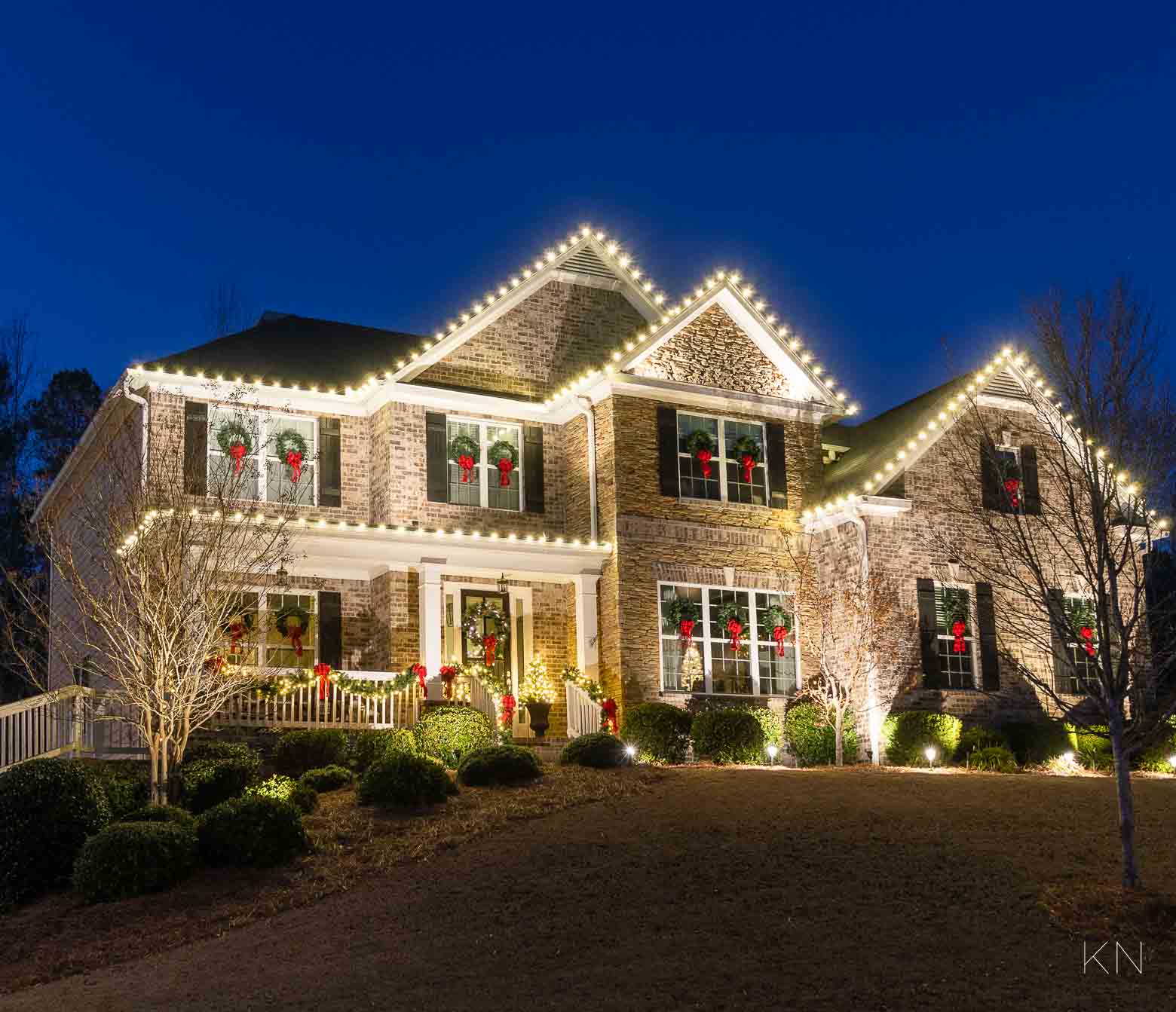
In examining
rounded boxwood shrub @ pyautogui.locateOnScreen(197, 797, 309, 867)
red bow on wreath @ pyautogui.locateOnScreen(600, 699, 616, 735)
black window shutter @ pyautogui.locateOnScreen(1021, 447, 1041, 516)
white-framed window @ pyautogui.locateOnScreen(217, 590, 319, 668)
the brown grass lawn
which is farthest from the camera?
black window shutter @ pyautogui.locateOnScreen(1021, 447, 1041, 516)

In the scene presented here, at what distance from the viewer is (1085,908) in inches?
485

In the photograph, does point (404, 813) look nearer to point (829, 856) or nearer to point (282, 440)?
point (829, 856)

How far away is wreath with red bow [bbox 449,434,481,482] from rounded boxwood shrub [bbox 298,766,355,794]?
278 inches

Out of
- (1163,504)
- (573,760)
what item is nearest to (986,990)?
(1163,504)

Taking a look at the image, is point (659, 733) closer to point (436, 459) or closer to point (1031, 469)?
point (436, 459)

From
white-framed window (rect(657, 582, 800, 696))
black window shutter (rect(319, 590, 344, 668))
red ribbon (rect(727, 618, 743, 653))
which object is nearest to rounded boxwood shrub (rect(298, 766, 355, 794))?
black window shutter (rect(319, 590, 344, 668))

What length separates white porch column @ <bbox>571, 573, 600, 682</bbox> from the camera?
23.2 metres

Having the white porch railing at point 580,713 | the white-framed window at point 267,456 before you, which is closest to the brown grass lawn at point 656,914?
the white porch railing at point 580,713

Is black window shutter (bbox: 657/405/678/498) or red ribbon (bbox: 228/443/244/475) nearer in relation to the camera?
red ribbon (bbox: 228/443/244/475)

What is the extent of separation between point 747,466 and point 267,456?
8.05m

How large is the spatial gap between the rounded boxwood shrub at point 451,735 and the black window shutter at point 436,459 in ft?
15.4

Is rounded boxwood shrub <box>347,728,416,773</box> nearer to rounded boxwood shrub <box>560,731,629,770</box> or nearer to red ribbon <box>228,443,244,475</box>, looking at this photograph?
rounded boxwood shrub <box>560,731,629,770</box>

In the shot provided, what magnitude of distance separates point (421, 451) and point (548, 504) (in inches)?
96.6

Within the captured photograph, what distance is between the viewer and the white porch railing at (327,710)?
20.2m
